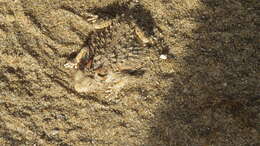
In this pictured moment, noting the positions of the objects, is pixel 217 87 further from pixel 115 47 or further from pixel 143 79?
pixel 115 47

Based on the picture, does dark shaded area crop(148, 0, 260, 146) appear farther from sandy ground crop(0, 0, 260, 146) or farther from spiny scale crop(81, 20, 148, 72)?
spiny scale crop(81, 20, 148, 72)

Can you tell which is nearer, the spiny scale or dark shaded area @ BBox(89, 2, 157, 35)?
the spiny scale

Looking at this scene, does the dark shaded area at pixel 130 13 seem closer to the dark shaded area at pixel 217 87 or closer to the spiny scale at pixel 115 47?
the spiny scale at pixel 115 47

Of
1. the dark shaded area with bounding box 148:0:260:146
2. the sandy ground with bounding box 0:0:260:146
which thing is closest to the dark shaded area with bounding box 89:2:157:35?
the sandy ground with bounding box 0:0:260:146

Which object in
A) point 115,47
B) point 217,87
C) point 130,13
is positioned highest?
point 130,13

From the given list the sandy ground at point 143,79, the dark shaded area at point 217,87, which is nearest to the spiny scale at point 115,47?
the sandy ground at point 143,79

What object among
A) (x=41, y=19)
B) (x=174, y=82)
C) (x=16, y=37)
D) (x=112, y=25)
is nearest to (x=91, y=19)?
(x=112, y=25)

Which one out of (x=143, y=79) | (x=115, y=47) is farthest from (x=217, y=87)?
(x=115, y=47)
